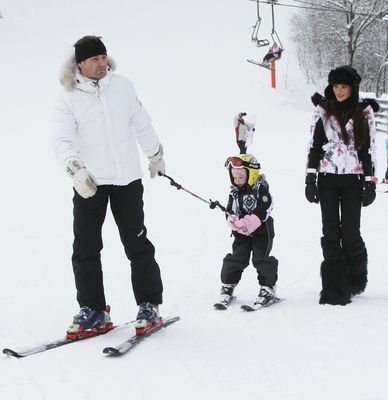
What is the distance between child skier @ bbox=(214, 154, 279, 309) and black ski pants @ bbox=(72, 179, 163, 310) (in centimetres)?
78

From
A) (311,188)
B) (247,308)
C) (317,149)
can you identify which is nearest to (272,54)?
(317,149)

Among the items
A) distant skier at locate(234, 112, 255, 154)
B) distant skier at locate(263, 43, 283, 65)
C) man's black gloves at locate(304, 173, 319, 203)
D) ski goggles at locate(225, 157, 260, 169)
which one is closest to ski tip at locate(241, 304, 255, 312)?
man's black gloves at locate(304, 173, 319, 203)

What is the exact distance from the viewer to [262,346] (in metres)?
3.94

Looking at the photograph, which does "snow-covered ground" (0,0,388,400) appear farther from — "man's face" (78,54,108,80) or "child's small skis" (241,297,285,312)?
"man's face" (78,54,108,80)

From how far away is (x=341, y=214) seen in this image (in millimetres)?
5004

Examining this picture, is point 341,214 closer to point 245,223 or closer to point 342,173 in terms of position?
point 342,173

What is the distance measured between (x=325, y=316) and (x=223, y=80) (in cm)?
2486

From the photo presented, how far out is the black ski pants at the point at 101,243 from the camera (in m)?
4.19

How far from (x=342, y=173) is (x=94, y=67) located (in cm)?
187

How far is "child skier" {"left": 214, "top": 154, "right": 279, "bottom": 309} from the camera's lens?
5.02 m

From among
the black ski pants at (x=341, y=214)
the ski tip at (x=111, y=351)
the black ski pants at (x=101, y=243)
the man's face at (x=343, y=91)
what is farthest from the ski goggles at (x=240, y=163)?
the ski tip at (x=111, y=351)

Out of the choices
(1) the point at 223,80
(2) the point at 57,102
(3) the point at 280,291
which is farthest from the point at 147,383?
(1) the point at 223,80

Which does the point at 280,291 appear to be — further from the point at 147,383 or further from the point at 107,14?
the point at 107,14

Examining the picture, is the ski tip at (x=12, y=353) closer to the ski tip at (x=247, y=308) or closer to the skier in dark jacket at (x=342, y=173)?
the ski tip at (x=247, y=308)
